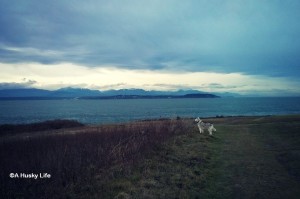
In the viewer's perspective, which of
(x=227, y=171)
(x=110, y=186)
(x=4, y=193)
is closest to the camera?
(x=4, y=193)

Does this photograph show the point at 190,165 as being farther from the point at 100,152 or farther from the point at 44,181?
the point at 44,181

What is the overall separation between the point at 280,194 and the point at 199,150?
6.87m

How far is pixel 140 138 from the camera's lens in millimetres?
15953

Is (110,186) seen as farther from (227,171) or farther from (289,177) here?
(289,177)

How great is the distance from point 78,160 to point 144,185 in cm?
336

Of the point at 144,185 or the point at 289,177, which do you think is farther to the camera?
the point at 289,177

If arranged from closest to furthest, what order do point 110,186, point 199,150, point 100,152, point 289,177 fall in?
point 110,186 → point 289,177 → point 100,152 → point 199,150

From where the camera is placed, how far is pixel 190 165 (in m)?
11.5

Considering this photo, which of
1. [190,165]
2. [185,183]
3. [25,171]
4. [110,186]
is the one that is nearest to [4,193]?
[25,171]

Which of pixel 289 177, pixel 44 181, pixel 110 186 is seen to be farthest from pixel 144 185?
pixel 289 177

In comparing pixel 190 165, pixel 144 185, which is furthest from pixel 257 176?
pixel 144 185

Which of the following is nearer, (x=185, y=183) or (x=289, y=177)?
(x=185, y=183)

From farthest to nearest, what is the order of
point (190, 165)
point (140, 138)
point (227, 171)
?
point (140, 138)
point (190, 165)
point (227, 171)

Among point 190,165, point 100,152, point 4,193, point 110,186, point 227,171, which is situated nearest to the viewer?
point 4,193
